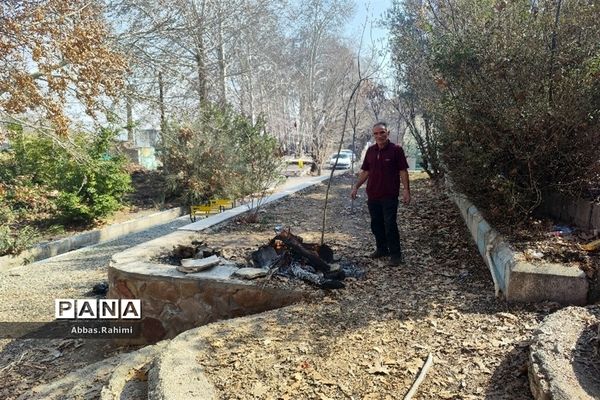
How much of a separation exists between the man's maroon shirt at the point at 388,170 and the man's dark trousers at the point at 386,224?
89 mm

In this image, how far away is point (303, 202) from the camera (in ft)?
31.6

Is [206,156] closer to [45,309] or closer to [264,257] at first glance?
[45,309]

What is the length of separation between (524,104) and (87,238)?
9233 mm

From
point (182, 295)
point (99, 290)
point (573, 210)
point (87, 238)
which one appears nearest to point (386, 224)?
point (573, 210)

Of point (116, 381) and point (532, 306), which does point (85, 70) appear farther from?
point (532, 306)

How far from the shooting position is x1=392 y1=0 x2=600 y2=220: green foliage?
3951 mm

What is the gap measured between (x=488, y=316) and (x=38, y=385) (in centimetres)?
369

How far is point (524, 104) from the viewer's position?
4.09 m

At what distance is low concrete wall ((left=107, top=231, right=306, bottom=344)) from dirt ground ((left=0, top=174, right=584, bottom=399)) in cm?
23

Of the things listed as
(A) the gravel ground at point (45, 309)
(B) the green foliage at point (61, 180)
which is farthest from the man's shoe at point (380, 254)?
(B) the green foliage at point (61, 180)

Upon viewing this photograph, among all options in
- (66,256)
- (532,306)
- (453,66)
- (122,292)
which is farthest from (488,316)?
(66,256)

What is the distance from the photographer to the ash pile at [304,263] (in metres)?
3.96

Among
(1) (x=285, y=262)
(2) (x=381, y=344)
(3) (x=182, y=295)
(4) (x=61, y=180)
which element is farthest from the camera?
(4) (x=61, y=180)

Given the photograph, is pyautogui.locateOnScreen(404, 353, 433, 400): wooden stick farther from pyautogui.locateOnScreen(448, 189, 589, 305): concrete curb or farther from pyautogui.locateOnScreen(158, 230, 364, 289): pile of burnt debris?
pyautogui.locateOnScreen(158, 230, 364, 289): pile of burnt debris
